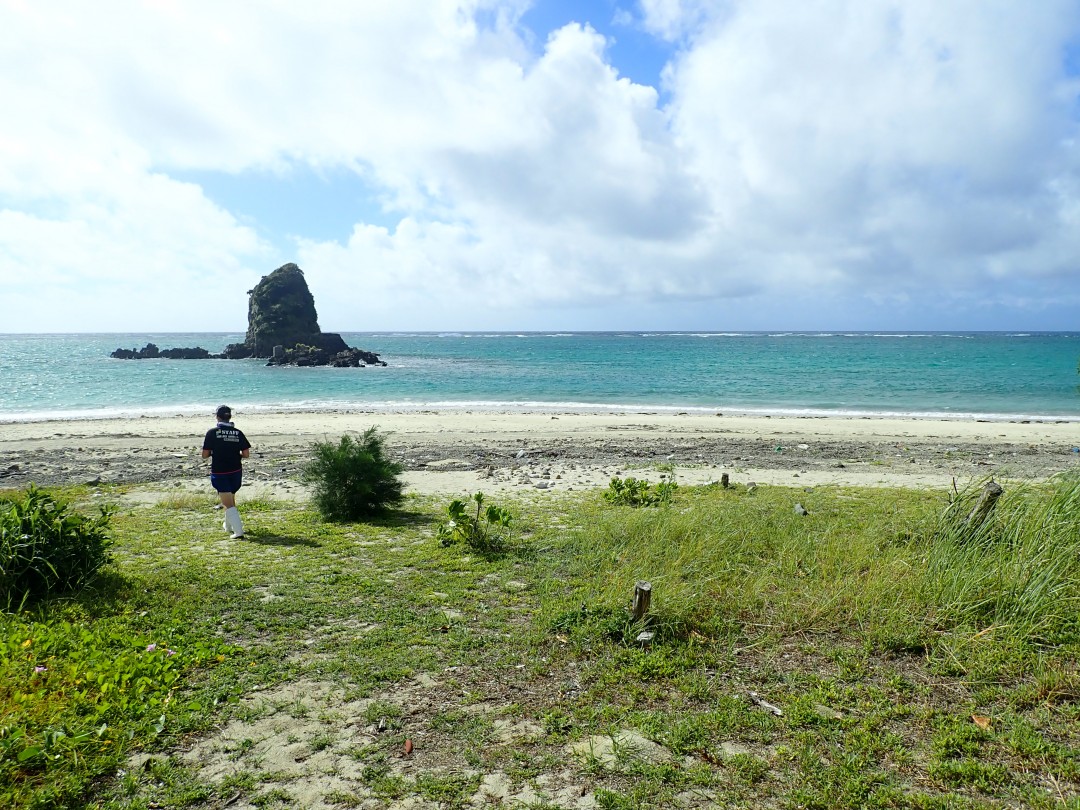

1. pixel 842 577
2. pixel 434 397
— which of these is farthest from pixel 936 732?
pixel 434 397

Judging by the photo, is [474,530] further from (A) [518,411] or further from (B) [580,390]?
(B) [580,390]

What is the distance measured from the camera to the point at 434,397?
4044 centimetres

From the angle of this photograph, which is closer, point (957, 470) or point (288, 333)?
point (957, 470)

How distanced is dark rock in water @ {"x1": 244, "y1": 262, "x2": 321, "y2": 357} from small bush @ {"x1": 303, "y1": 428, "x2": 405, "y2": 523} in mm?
81546

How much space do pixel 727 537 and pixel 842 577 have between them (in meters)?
1.43

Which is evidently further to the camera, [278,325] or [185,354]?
[185,354]

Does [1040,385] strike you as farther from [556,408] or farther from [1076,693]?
[1076,693]

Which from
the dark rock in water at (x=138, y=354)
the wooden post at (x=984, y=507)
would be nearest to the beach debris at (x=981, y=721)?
the wooden post at (x=984, y=507)

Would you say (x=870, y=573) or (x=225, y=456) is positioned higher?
(x=225, y=456)

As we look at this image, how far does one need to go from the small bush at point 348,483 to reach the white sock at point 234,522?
1482 mm

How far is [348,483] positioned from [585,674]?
686 centimetres

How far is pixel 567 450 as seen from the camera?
19.2 metres

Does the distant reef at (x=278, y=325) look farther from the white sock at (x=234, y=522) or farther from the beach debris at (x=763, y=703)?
the beach debris at (x=763, y=703)

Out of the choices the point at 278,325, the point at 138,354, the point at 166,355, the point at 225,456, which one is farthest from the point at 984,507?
the point at 138,354
